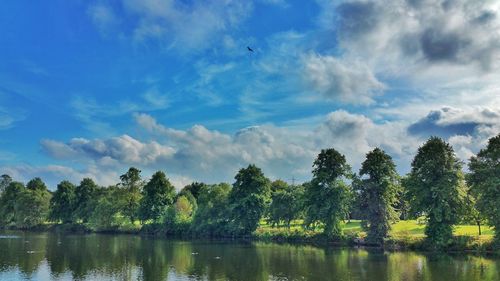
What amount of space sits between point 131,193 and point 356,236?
99807 millimetres

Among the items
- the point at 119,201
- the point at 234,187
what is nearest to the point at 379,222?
the point at 234,187

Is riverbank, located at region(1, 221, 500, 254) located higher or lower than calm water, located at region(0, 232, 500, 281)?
higher

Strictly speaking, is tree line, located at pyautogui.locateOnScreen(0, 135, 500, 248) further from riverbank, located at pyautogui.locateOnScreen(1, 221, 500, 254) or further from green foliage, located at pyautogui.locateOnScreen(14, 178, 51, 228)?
green foliage, located at pyautogui.locateOnScreen(14, 178, 51, 228)

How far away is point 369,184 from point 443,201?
54.6 ft

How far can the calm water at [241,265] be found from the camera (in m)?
59.5

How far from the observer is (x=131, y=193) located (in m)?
172

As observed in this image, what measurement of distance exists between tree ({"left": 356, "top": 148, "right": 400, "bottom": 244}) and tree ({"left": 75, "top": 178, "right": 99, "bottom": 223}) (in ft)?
376

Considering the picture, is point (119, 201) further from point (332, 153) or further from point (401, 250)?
point (401, 250)

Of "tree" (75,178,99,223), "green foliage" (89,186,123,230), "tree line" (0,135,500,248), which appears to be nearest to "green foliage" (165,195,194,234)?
"tree line" (0,135,500,248)

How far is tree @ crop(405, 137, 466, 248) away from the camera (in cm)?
8412

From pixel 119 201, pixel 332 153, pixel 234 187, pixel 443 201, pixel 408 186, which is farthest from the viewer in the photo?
pixel 119 201

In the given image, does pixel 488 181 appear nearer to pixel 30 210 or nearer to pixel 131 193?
pixel 131 193

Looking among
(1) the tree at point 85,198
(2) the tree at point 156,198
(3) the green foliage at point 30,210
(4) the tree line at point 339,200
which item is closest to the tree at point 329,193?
(4) the tree line at point 339,200

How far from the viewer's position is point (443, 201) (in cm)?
8412
